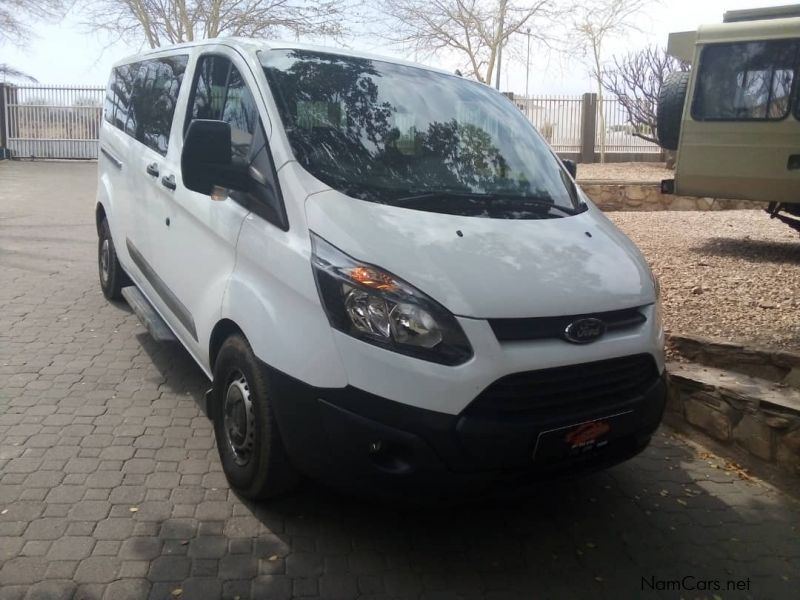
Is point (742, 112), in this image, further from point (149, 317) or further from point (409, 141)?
point (149, 317)

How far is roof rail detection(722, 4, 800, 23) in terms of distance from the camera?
30.3 ft

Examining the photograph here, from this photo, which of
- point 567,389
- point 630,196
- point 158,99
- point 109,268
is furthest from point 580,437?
point 630,196

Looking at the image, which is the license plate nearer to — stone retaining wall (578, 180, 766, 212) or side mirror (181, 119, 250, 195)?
side mirror (181, 119, 250, 195)

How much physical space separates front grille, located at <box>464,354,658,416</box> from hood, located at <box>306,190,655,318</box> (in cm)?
24

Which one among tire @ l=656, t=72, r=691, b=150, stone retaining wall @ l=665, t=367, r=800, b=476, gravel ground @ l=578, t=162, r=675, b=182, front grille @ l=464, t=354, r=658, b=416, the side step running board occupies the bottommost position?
stone retaining wall @ l=665, t=367, r=800, b=476

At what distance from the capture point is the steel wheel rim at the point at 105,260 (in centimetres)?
686

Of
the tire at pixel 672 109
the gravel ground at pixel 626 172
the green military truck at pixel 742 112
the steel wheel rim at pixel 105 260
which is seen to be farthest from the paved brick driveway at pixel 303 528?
the gravel ground at pixel 626 172

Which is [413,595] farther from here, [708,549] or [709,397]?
[709,397]

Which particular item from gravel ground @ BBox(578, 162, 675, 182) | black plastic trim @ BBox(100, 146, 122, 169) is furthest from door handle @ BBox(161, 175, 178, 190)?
gravel ground @ BBox(578, 162, 675, 182)

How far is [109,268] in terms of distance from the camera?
6.96m

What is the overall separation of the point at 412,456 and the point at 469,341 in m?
0.48

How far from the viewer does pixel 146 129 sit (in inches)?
217

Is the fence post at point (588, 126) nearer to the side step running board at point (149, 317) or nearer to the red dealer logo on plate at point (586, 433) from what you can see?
the side step running board at point (149, 317)

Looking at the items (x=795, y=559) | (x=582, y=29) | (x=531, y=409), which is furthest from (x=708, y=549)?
(x=582, y=29)
